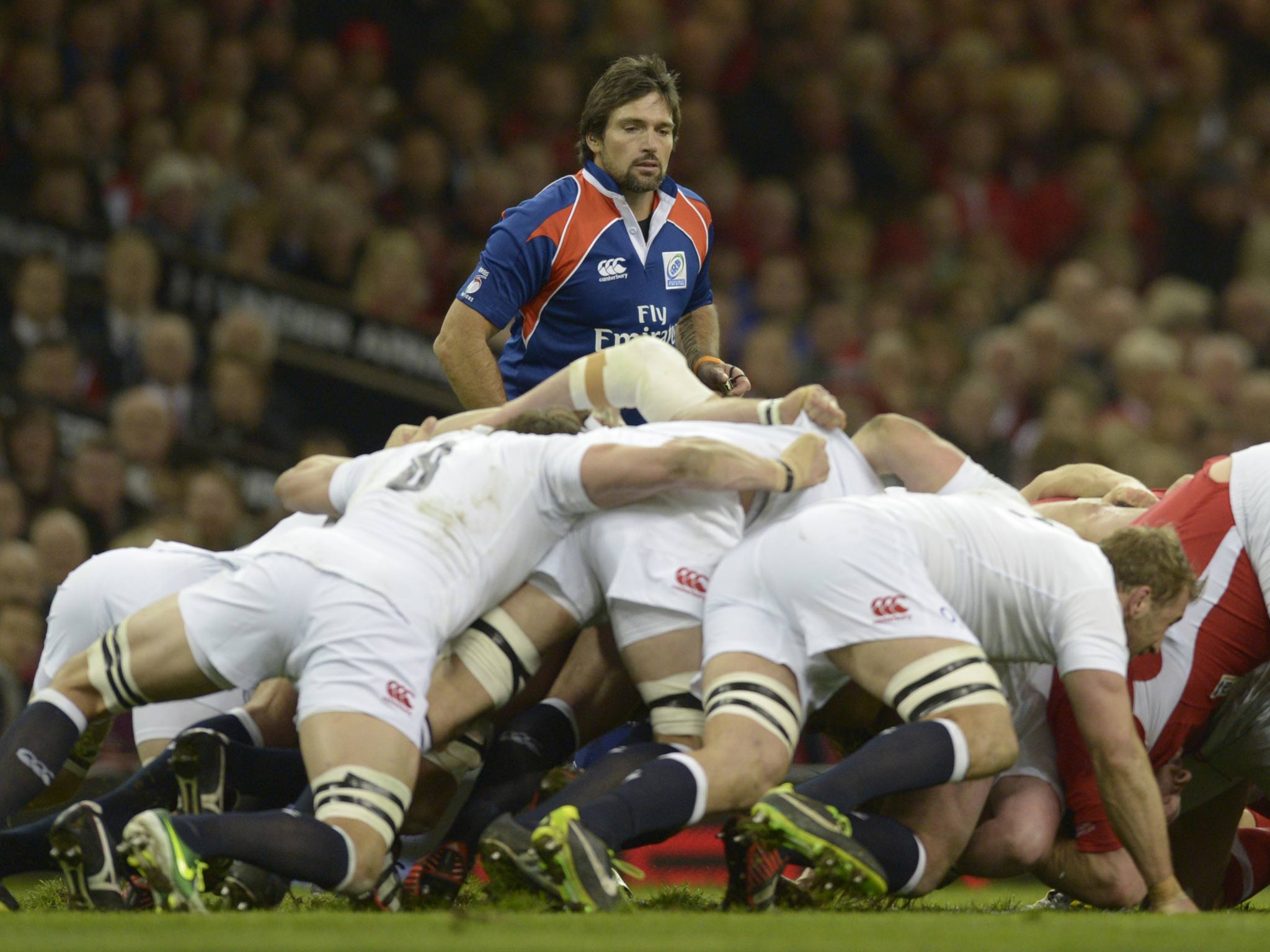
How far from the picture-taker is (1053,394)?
971cm

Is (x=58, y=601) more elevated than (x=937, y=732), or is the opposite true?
(x=937, y=732)

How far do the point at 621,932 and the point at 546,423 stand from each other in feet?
6.18

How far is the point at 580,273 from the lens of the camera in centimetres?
641

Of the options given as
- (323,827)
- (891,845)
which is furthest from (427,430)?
(891,845)

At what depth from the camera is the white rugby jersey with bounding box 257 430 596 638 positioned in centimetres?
477

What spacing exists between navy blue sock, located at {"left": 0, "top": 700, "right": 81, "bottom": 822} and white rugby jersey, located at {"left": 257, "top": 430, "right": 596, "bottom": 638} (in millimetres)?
733

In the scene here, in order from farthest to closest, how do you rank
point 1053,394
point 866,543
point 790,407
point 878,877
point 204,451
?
point 1053,394 < point 204,451 < point 790,407 < point 866,543 < point 878,877

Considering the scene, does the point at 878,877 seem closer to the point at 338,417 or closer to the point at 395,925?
the point at 395,925

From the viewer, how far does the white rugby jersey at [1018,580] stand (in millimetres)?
4699

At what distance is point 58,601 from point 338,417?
3.48m

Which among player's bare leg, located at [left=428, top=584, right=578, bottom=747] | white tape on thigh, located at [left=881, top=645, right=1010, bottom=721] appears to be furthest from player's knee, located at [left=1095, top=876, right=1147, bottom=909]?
player's bare leg, located at [left=428, top=584, right=578, bottom=747]

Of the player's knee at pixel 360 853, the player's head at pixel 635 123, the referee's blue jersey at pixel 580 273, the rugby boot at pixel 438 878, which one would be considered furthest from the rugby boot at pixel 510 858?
the player's head at pixel 635 123

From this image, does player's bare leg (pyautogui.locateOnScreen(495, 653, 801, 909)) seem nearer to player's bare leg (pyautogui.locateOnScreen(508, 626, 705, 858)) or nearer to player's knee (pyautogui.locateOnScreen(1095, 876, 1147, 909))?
player's bare leg (pyautogui.locateOnScreen(508, 626, 705, 858))

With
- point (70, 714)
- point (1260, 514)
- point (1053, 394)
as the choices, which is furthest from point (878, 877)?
point (1053, 394)
